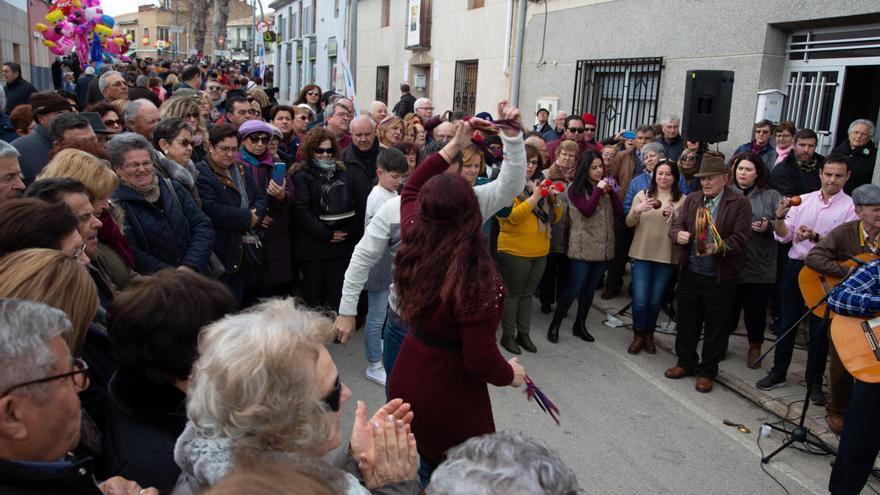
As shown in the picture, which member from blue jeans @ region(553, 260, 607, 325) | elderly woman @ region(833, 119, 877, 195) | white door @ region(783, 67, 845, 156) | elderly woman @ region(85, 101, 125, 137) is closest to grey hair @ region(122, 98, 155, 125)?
elderly woman @ region(85, 101, 125, 137)

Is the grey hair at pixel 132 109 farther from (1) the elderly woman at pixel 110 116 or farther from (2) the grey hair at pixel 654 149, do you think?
(2) the grey hair at pixel 654 149

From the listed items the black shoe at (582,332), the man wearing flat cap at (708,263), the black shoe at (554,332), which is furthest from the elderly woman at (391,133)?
the man wearing flat cap at (708,263)

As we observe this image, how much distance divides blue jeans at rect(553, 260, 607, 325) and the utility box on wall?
132 inches

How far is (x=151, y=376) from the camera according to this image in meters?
1.85

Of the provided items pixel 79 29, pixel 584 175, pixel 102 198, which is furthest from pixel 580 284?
pixel 79 29

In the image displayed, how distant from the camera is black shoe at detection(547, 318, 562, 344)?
5852 mm

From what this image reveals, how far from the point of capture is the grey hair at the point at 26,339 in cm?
143

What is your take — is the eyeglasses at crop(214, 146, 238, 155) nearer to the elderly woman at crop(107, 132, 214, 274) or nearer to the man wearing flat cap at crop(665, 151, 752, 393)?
the elderly woman at crop(107, 132, 214, 274)

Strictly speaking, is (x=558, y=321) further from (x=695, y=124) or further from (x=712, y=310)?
(x=695, y=124)

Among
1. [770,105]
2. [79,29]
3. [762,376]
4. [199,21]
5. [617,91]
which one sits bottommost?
[762,376]

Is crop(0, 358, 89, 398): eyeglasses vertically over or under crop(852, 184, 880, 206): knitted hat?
under

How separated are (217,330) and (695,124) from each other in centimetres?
589

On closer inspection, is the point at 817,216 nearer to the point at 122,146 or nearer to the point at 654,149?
the point at 654,149

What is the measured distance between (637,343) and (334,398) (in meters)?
4.58
